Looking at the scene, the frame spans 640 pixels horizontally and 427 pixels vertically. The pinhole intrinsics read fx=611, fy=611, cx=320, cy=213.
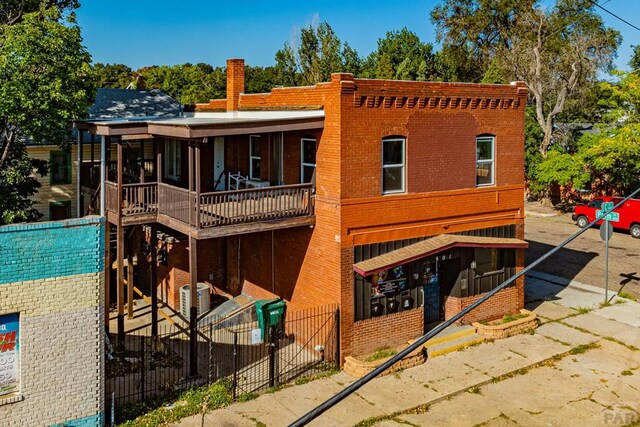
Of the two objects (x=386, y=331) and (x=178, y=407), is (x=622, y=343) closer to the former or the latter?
(x=386, y=331)

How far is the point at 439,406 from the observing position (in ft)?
44.5

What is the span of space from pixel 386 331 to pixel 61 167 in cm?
1518

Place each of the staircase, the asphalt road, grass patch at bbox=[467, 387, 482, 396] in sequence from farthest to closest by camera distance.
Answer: the asphalt road < the staircase < grass patch at bbox=[467, 387, 482, 396]

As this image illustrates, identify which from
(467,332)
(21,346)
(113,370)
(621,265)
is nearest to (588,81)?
(621,265)

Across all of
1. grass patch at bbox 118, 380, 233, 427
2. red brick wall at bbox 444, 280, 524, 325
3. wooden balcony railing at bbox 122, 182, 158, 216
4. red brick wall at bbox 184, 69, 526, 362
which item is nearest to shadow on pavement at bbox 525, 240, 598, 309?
red brick wall at bbox 444, 280, 524, 325

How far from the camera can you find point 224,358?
16125mm

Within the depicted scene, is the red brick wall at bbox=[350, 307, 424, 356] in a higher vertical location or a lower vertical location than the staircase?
higher

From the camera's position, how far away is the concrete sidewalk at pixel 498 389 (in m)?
13.0

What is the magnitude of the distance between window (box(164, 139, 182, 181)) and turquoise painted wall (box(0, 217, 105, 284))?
458 inches

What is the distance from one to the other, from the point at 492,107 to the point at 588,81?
32.5m

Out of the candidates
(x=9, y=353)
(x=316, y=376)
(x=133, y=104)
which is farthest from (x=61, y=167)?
(x=316, y=376)

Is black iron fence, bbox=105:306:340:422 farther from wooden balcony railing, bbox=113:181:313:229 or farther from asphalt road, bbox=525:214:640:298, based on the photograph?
asphalt road, bbox=525:214:640:298

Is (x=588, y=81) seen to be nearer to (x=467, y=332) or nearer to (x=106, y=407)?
(x=467, y=332)

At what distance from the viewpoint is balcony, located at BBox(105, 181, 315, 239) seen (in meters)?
14.9
